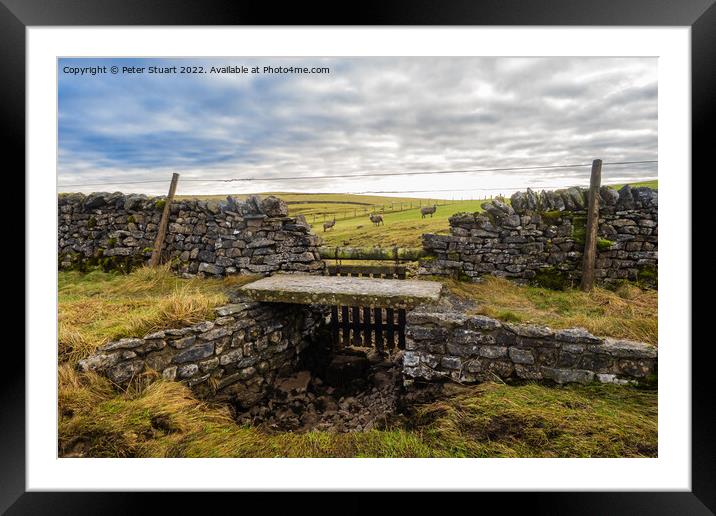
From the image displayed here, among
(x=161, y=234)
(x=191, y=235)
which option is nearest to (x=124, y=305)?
(x=191, y=235)

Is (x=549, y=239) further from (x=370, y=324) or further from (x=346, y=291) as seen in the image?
(x=346, y=291)

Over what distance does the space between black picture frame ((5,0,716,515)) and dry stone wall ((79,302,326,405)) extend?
0.84 meters

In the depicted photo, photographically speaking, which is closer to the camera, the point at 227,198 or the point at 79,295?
the point at 79,295

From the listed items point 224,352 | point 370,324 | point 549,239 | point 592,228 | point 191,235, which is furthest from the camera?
point 191,235

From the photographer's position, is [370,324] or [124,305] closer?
[124,305]

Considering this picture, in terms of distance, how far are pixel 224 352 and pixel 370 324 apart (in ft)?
8.63

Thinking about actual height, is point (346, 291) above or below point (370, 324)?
above

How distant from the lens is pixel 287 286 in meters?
5.32

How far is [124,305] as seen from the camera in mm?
4836

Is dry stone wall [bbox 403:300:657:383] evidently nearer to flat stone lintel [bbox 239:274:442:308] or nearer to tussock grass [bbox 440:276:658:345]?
tussock grass [bbox 440:276:658:345]

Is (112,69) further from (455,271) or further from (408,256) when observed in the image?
(455,271)
